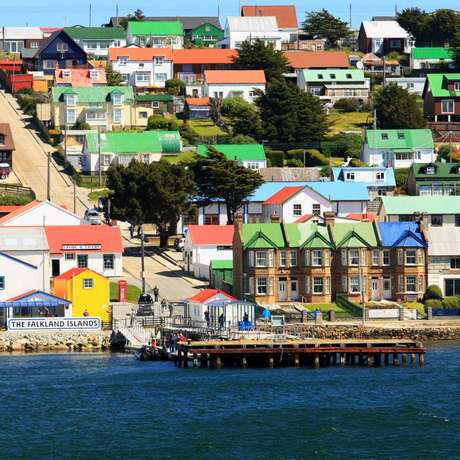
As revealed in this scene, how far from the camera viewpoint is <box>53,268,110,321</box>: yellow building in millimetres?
122312

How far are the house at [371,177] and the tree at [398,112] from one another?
21.4 metres

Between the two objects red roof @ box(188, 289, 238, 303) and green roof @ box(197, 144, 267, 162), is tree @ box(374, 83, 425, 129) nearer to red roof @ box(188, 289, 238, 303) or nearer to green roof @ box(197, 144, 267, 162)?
green roof @ box(197, 144, 267, 162)

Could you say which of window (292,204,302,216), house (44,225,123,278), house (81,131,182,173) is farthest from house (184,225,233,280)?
house (81,131,182,173)

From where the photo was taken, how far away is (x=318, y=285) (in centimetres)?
12950

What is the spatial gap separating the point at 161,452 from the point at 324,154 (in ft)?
302

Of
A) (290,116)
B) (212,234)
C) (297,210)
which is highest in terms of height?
(290,116)

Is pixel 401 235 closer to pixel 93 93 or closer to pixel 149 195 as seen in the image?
pixel 149 195

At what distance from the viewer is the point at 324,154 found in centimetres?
17938

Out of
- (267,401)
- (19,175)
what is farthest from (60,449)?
(19,175)

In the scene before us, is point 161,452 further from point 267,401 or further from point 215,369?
point 215,369

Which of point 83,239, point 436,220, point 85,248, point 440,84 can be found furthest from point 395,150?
point 85,248

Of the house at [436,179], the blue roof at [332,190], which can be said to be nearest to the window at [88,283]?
the blue roof at [332,190]

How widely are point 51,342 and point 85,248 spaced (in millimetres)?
15687

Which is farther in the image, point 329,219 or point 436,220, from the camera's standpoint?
point 436,220
